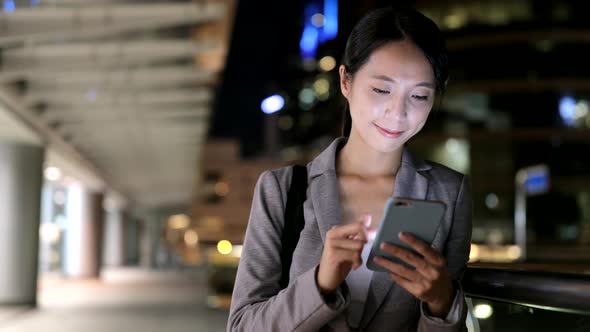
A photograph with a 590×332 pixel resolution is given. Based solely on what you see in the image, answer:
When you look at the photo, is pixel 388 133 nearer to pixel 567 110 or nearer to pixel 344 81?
pixel 344 81

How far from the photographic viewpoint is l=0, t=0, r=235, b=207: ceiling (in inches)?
452

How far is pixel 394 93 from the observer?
5.68 feet

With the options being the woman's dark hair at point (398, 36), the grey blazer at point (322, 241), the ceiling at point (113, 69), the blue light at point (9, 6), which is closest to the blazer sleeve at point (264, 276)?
the grey blazer at point (322, 241)

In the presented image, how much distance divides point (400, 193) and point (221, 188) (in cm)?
4954

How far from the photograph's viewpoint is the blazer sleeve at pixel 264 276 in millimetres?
1697

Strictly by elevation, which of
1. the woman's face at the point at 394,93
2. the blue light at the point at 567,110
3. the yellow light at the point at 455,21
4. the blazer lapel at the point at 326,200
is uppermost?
the yellow light at the point at 455,21

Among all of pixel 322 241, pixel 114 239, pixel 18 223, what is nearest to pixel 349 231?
pixel 322 241

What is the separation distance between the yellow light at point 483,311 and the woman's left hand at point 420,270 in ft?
3.57

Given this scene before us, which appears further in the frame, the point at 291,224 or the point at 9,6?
the point at 9,6

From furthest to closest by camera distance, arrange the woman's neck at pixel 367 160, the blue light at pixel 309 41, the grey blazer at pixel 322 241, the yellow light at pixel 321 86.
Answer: the blue light at pixel 309 41 → the yellow light at pixel 321 86 → the woman's neck at pixel 367 160 → the grey blazer at pixel 322 241

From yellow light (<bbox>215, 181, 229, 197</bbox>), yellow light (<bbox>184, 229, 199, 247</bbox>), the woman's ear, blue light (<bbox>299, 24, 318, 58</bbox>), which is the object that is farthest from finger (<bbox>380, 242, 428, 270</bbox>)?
blue light (<bbox>299, 24, 318, 58</bbox>)

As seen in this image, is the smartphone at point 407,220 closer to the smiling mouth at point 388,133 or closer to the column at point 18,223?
the smiling mouth at point 388,133

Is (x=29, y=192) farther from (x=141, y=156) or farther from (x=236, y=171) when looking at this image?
(x=236, y=171)

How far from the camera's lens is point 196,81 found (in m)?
17.0
